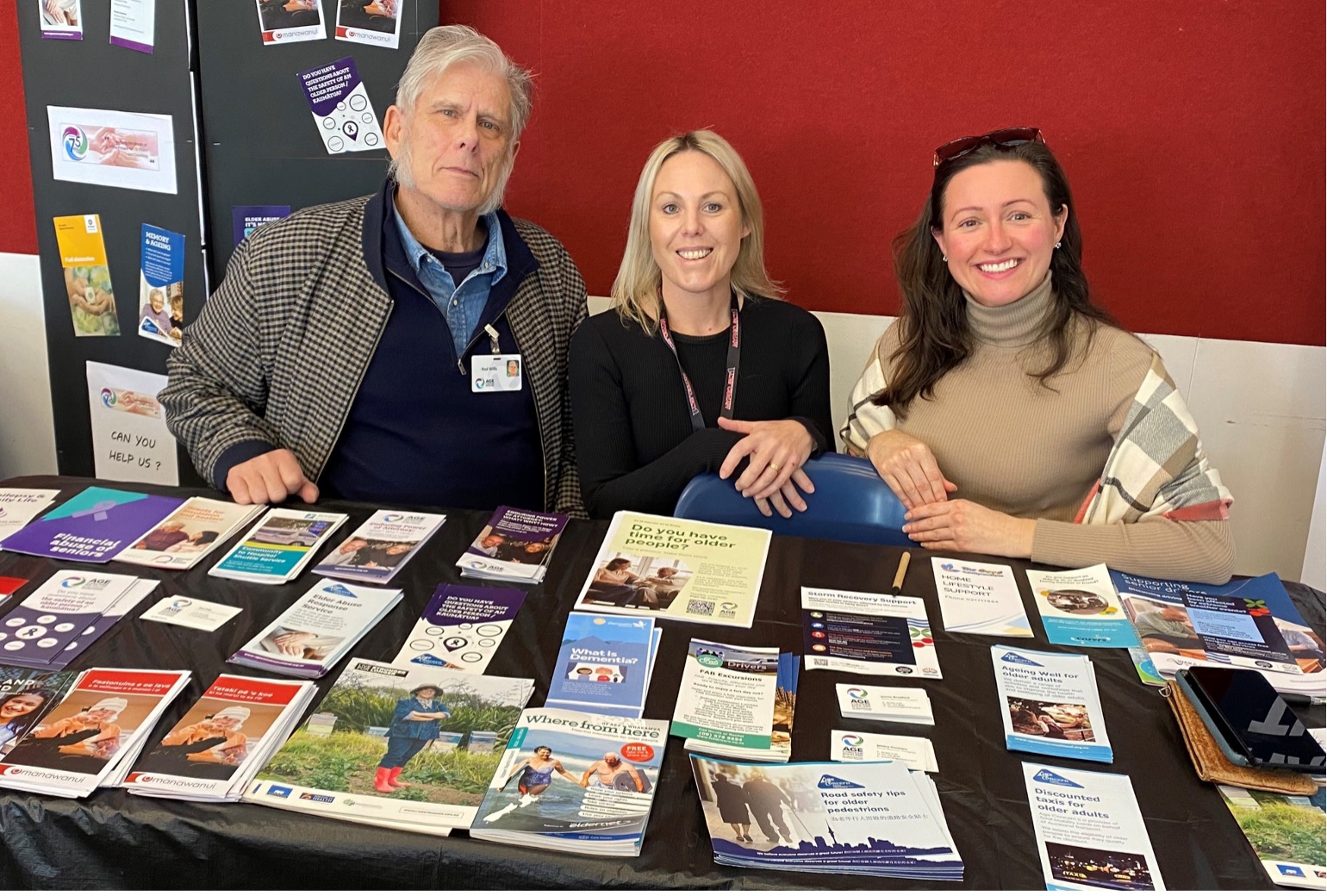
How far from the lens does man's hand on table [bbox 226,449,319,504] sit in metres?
1.88

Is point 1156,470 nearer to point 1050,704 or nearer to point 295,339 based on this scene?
point 1050,704

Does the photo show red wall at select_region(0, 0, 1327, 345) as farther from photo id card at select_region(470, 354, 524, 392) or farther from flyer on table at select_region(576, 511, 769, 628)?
flyer on table at select_region(576, 511, 769, 628)

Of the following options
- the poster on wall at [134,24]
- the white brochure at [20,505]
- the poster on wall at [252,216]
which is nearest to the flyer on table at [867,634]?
the white brochure at [20,505]

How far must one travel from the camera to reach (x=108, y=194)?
3.17 metres

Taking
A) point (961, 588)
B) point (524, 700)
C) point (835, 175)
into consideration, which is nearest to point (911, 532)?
point (961, 588)

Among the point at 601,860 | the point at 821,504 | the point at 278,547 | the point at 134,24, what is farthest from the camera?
the point at 134,24

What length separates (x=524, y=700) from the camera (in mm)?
1271

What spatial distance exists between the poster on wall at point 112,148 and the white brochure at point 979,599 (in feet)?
8.64

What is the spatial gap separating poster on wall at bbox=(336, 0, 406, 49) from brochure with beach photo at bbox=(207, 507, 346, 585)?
1.61 meters

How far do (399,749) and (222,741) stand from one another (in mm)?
209

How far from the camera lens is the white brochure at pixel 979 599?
1487mm

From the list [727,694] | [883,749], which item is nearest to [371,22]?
[727,694]

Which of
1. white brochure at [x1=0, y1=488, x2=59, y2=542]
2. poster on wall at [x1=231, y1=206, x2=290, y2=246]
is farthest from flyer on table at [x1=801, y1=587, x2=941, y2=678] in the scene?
poster on wall at [x1=231, y1=206, x2=290, y2=246]

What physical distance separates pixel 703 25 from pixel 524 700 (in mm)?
2273
